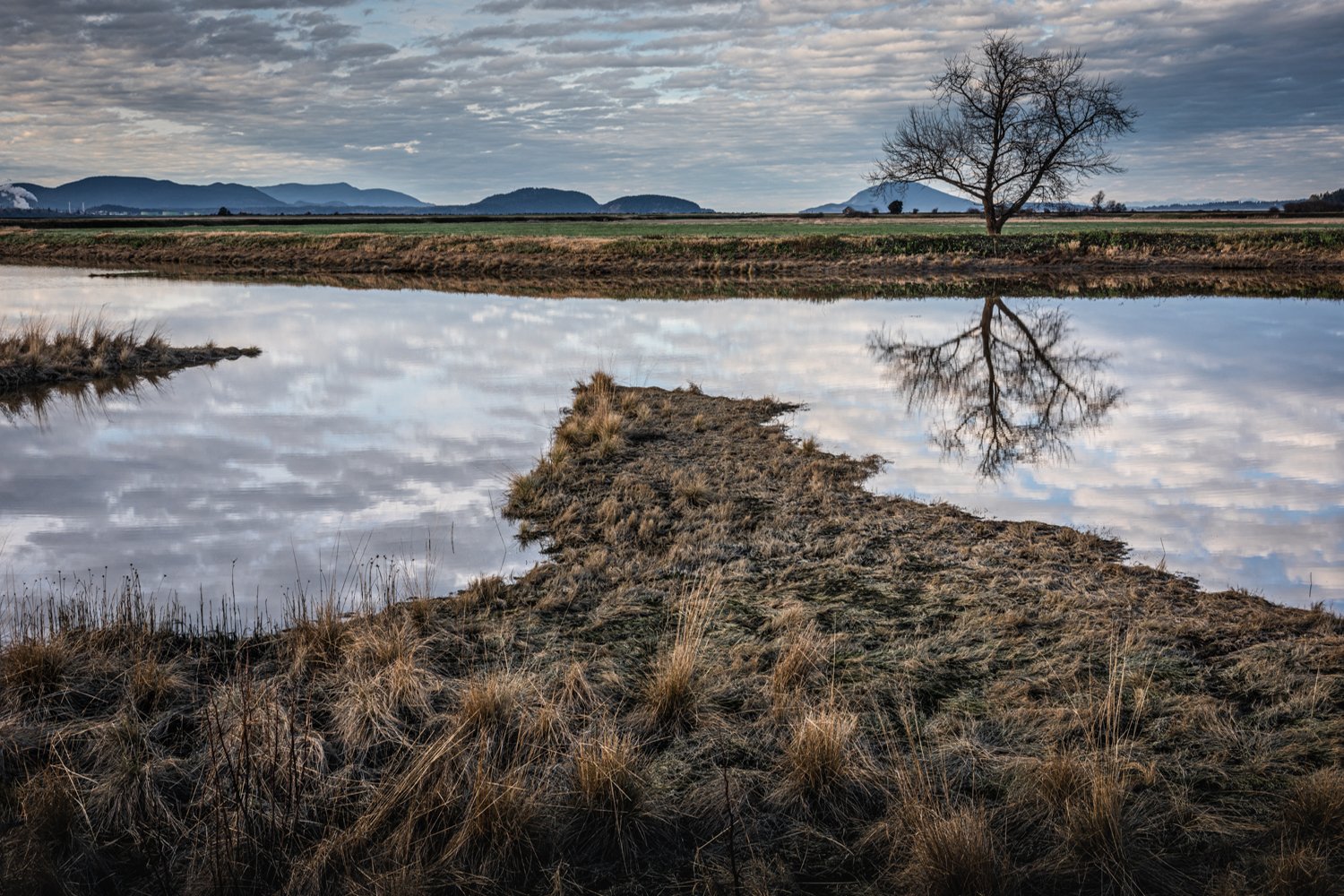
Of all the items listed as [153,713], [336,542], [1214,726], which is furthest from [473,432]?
[1214,726]

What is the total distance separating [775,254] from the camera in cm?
5316

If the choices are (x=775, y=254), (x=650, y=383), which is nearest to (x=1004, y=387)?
(x=650, y=383)

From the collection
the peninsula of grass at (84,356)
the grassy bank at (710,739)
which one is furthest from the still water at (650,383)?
the grassy bank at (710,739)

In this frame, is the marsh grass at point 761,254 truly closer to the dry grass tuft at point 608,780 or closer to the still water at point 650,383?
the still water at point 650,383

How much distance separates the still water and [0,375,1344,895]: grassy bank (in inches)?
63.6

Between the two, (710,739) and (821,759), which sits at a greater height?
(821,759)

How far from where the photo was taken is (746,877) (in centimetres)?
430

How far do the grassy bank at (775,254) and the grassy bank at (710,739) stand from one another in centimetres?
4205

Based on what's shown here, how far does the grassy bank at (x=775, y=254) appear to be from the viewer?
161 feet

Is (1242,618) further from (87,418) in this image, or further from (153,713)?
(87,418)

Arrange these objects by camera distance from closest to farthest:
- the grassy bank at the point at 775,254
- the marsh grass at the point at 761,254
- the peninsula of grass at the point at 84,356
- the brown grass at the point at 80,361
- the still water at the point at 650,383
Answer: the still water at the point at 650,383 → the brown grass at the point at 80,361 → the peninsula of grass at the point at 84,356 → the marsh grass at the point at 761,254 → the grassy bank at the point at 775,254

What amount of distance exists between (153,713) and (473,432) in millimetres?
9177

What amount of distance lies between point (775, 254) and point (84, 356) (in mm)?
38281

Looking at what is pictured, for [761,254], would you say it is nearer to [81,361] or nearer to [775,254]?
[775,254]
